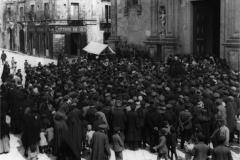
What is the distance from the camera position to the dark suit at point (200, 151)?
8.46 metres

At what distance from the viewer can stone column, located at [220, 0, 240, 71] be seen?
2055 centimetres

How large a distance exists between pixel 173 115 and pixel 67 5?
29326 millimetres

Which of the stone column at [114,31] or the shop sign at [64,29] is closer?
the stone column at [114,31]

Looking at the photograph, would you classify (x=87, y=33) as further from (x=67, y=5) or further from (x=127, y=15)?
(x=127, y=15)

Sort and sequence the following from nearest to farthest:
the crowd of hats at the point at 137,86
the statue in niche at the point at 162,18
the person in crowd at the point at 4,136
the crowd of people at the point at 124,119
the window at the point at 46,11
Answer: the crowd of people at the point at 124,119 < the person in crowd at the point at 4,136 < the crowd of hats at the point at 137,86 < the statue in niche at the point at 162,18 < the window at the point at 46,11

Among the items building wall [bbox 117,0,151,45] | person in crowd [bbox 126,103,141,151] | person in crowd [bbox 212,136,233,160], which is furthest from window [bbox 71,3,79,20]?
person in crowd [bbox 212,136,233,160]

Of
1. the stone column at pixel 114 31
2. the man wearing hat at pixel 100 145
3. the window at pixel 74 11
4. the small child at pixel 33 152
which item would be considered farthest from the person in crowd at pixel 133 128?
the window at pixel 74 11

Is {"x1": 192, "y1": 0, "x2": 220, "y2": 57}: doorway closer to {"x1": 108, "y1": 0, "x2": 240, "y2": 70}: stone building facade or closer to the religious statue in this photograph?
{"x1": 108, "y1": 0, "x2": 240, "y2": 70}: stone building facade

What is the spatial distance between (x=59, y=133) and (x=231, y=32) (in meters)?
14.1

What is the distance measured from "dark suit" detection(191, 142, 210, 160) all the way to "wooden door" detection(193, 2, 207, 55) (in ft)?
54.7

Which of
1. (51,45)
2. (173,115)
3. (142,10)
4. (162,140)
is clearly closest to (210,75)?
(173,115)

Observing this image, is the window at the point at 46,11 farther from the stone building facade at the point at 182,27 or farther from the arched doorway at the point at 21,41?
the stone building facade at the point at 182,27

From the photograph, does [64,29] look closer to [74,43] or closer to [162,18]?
[74,43]

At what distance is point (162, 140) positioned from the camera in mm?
9586
